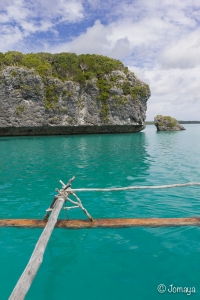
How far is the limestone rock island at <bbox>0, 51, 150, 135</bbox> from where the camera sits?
4931 cm

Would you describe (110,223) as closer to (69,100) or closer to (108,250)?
(108,250)

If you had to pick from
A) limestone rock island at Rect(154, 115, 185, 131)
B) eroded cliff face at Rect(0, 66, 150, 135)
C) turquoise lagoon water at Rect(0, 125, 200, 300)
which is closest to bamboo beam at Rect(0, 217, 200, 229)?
turquoise lagoon water at Rect(0, 125, 200, 300)

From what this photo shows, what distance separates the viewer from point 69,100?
54188 mm

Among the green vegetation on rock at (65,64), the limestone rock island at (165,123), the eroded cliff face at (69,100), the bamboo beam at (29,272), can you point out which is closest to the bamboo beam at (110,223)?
the bamboo beam at (29,272)

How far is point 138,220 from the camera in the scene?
7.04 meters

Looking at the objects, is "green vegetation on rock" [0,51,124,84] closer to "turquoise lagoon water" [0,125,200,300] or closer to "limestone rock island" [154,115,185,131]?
"limestone rock island" [154,115,185,131]

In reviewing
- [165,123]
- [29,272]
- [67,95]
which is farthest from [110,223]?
[165,123]

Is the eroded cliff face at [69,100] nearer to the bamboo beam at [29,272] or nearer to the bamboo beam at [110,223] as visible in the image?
the bamboo beam at [110,223]

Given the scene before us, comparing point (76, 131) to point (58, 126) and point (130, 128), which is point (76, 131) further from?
point (130, 128)

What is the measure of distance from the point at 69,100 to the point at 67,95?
127cm

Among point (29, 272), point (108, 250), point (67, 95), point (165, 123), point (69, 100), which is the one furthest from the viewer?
point (165, 123)

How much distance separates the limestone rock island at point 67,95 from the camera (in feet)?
162

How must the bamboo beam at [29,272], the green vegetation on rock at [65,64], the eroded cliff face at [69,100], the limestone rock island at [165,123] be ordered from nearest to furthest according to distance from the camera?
the bamboo beam at [29,272] → the eroded cliff face at [69,100] → the green vegetation on rock at [65,64] → the limestone rock island at [165,123]

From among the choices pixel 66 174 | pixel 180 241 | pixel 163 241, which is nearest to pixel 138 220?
pixel 163 241
